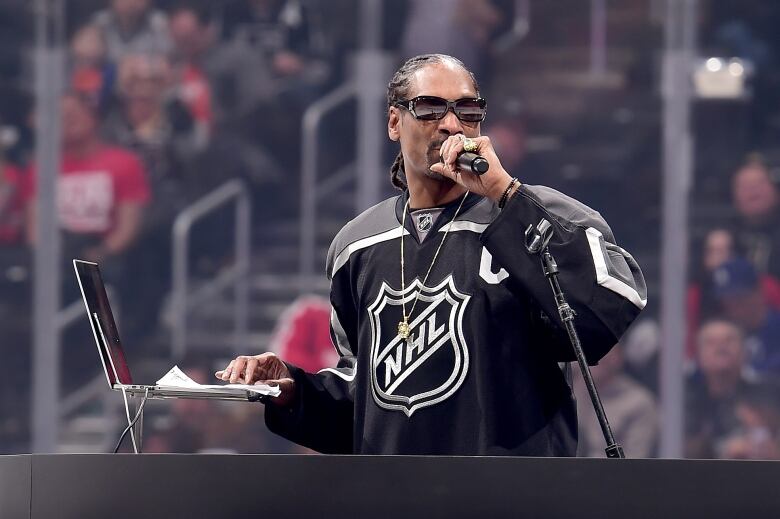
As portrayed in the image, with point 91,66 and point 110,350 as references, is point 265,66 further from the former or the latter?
point 110,350

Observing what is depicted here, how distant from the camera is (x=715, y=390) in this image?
18.5ft

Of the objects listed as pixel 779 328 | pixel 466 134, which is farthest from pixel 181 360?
pixel 466 134

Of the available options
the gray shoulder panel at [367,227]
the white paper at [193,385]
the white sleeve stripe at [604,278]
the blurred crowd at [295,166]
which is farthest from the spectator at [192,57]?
the white sleeve stripe at [604,278]

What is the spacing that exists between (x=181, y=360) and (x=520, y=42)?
2105 mm

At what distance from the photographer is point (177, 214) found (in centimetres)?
596

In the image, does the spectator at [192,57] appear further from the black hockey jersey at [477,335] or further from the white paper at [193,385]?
the white paper at [193,385]

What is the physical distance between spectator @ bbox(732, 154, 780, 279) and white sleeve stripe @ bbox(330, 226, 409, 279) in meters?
3.56

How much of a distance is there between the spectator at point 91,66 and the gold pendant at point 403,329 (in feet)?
13.2

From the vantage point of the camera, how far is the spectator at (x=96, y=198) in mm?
5945

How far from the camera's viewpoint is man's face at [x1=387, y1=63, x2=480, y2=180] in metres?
2.38

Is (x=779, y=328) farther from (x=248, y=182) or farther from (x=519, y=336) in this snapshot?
(x=519, y=336)

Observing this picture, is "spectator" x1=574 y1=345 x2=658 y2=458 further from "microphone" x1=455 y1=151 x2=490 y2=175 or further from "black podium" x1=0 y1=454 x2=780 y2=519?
"black podium" x1=0 y1=454 x2=780 y2=519

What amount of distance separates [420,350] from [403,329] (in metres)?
0.05

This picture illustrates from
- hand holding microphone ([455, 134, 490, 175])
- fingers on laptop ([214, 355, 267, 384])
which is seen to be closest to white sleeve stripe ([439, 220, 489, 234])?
hand holding microphone ([455, 134, 490, 175])
